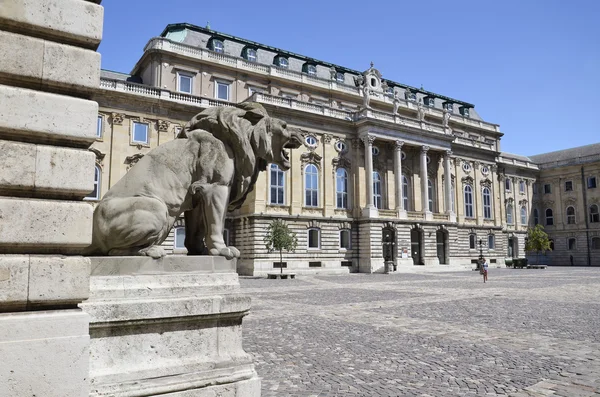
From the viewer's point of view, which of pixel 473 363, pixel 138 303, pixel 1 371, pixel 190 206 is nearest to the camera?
pixel 1 371

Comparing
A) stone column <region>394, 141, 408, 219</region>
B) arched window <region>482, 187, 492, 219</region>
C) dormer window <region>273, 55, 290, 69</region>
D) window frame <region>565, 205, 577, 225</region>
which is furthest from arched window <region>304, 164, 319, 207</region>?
window frame <region>565, 205, 577, 225</region>

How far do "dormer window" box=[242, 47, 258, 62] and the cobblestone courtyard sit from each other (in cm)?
3084

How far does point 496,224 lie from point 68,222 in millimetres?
53544

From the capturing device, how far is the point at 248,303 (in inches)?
153

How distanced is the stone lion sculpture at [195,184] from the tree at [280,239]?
1028 inches

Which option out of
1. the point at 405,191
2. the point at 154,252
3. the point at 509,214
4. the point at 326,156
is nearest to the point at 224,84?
the point at 326,156

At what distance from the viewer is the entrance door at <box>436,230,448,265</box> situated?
141ft

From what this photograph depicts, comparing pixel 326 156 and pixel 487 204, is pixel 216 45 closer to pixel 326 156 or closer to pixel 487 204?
pixel 326 156

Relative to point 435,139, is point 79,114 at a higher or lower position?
lower

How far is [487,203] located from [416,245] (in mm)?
14177

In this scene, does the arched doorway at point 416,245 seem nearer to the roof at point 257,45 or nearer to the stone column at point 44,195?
the roof at point 257,45

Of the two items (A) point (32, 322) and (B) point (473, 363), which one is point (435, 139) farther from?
(A) point (32, 322)

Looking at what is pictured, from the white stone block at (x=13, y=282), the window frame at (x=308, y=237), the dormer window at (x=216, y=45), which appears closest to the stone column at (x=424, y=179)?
the window frame at (x=308, y=237)

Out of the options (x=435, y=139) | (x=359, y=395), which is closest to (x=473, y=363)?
(x=359, y=395)
